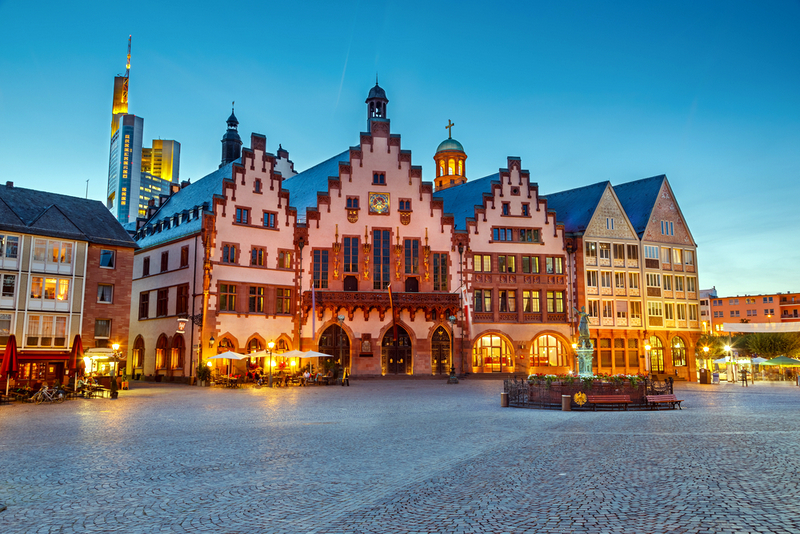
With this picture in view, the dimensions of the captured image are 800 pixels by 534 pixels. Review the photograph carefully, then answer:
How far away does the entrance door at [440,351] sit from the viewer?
58.8 m

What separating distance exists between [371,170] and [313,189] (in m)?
7.69

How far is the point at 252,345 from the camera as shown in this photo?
53656mm

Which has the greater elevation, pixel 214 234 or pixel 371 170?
pixel 371 170

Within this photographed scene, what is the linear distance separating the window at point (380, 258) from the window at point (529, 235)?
12550mm

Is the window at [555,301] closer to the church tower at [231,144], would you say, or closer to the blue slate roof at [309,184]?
the blue slate roof at [309,184]

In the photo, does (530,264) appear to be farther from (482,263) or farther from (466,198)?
(466,198)

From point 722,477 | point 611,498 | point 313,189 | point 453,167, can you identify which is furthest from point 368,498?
point 453,167

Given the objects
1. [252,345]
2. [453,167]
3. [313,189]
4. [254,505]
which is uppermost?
[453,167]

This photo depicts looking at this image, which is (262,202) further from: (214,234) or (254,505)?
(254,505)

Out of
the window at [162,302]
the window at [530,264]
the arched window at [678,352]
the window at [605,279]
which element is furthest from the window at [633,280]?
the window at [162,302]

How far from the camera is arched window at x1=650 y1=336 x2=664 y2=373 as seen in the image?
6481cm

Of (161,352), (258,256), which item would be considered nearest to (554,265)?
(258,256)

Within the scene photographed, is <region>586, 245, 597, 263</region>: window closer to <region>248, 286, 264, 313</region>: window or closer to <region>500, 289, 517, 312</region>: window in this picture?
<region>500, 289, 517, 312</region>: window

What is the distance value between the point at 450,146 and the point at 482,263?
3673cm
